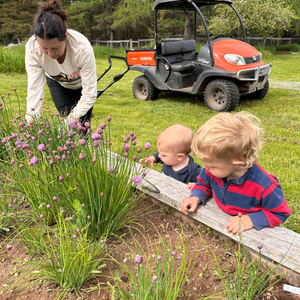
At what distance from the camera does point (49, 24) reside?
1.94 meters

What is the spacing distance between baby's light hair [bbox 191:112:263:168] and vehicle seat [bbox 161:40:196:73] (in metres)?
4.17

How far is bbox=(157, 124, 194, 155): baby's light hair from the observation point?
6.51 ft

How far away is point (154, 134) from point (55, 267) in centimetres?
307

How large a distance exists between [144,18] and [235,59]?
25.2 meters

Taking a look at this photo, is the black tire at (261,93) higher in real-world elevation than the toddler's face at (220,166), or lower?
lower

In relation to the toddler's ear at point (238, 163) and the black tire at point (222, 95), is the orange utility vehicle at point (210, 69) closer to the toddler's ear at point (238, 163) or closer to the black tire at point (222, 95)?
the black tire at point (222, 95)

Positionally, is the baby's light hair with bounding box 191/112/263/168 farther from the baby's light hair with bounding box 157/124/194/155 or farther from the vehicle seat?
the vehicle seat

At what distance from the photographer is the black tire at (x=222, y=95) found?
4.83 metres

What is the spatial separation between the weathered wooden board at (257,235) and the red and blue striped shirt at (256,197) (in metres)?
0.05

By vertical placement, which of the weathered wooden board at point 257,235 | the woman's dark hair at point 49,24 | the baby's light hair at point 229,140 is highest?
the woman's dark hair at point 49,24

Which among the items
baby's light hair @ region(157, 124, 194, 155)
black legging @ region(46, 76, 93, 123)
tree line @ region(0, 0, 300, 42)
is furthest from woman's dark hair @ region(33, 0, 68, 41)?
tree line @ region(0, 0, 300, 42)

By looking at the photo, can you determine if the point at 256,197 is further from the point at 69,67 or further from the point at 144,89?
the point at 144,89

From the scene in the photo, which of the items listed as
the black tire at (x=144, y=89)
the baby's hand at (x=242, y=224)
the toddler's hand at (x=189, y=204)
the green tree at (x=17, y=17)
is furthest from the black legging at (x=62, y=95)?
the green tree at (x=17, y=17)

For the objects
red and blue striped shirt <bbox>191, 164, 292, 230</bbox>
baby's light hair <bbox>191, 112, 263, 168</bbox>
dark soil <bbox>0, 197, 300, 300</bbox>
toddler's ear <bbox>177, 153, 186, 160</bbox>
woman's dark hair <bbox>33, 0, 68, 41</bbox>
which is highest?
woman's dark hair <bbox>33, 0, 68, 41</bbox>
